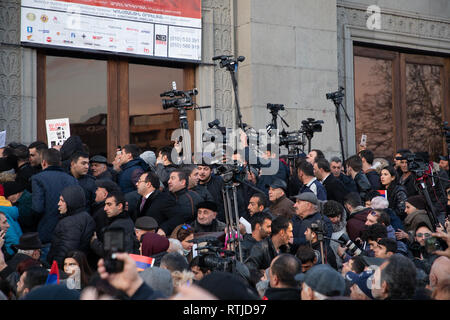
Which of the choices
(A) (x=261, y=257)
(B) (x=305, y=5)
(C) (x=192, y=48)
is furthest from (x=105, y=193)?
(B) (x=305, y=5)

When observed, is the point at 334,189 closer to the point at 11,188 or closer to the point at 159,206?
the point at 159,206

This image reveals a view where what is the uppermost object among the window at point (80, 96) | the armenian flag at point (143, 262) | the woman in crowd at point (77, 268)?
the window at point (80, 96)

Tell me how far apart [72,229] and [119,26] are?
251 inches

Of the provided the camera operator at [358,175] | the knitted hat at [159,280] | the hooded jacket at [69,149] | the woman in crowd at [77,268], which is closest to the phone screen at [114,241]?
the knitted hat at [159,280]

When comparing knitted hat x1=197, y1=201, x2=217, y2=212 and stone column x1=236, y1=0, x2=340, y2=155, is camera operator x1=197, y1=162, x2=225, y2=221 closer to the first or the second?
knitted hat x1=197, y1=201, x2=217, y2=212

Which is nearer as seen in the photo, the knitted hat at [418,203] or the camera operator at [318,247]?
the camera operator at [318,247]

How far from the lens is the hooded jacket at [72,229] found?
25.3ft

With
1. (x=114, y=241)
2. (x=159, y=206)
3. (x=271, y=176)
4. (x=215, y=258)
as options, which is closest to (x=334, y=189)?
(x=271, y=176)

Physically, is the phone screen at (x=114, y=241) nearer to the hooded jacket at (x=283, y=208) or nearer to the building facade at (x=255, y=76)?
the hooded jacket at (x=283, y=208)

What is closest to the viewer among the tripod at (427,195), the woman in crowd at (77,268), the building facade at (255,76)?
the woman in crowd at (77,268)

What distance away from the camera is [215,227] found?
8.92 metres

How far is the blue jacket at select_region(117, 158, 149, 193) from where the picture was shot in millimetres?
9836

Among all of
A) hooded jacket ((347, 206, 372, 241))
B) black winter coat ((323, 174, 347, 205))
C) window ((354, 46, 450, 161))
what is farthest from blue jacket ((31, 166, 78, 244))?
window ((354, 46, 450, 161))

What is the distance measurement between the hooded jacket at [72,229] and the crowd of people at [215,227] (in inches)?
0.5
